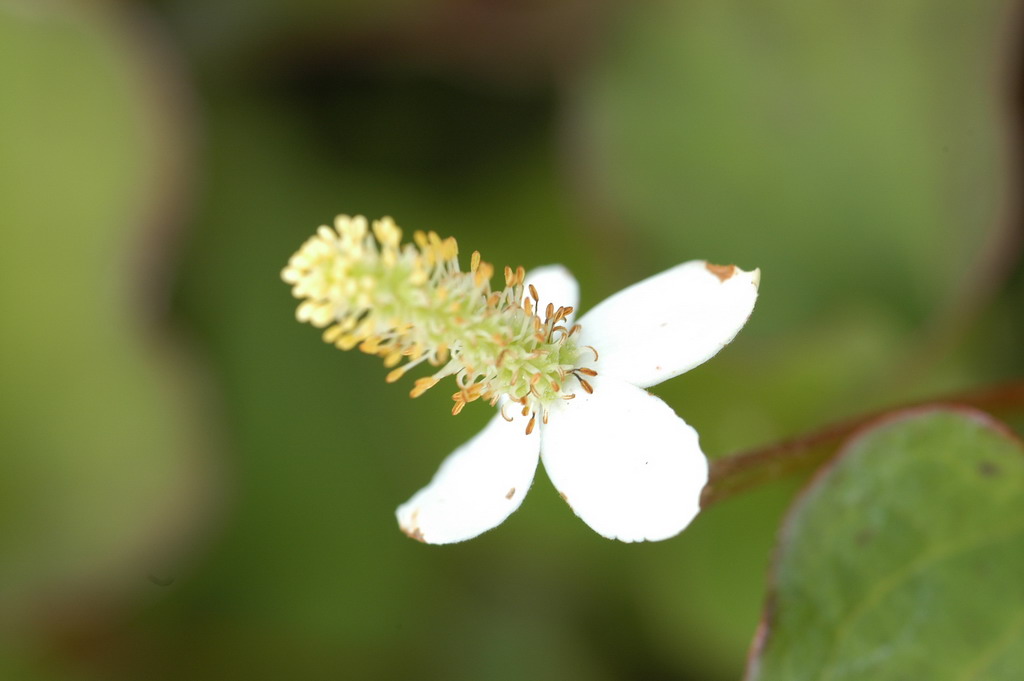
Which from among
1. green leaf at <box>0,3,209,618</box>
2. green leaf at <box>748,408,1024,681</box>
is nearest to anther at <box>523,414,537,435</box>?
green leaf at <box>748,408,1024,681</box>

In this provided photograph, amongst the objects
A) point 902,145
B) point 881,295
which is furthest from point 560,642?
point 902,145

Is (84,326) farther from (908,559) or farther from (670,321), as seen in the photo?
(908,559)

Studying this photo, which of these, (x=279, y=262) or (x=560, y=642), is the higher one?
(x=279, y=262)

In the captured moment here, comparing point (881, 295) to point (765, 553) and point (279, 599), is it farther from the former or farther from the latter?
point (279, 599)

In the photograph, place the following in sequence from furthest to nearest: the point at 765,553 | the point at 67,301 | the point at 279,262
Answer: the point at 279,262, the point at 67,301, the point at 765,553

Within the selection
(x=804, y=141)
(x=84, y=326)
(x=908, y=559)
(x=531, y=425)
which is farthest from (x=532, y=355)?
(x=84, y=326)

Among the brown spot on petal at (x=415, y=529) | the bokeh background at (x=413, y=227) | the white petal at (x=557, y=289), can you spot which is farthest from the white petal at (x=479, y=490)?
the bokeh background at (x=413, y=227)

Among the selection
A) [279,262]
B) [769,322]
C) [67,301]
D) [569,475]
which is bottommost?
[769,322]
